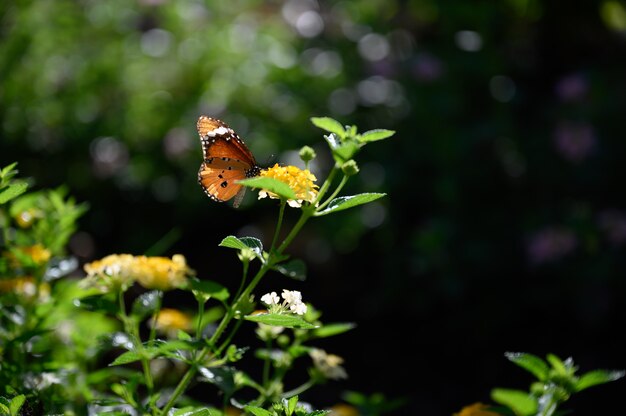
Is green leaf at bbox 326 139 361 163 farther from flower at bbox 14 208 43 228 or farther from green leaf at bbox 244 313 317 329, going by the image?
flower at bbox 14 208 43 228

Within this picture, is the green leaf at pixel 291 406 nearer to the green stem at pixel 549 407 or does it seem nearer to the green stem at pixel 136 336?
the green stem at pixel 136 336

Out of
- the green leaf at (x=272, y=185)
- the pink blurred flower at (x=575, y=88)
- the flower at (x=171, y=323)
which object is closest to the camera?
the green leaf at (x=272, y=185)

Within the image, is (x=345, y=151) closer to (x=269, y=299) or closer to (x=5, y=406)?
(x=269, y=299)

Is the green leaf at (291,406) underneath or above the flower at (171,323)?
above

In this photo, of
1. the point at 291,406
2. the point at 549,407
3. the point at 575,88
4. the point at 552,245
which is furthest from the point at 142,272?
the point at 575,88

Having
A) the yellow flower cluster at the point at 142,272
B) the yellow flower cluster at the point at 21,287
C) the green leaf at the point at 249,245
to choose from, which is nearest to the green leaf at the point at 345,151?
the green leaf at the point at 249,245

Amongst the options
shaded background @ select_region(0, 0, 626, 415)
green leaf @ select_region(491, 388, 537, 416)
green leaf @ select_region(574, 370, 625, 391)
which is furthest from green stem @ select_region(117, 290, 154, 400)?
shaded background @ select_region(0, 0, 626, 415)

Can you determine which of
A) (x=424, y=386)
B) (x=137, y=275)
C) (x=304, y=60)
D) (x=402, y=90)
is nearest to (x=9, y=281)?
(x=137, y=275)
